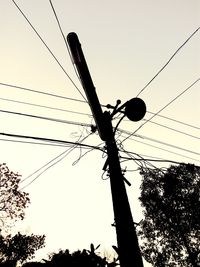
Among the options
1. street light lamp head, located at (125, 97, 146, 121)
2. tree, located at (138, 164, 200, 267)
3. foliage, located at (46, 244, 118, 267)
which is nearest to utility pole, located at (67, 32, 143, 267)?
street light lamp head, located at (125, 97, 146, 121)

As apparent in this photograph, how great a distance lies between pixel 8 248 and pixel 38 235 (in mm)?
3380

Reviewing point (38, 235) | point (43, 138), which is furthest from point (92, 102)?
point (38, 235)

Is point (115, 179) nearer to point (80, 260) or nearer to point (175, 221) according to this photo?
point (80, 260)

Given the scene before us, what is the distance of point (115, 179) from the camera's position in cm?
762

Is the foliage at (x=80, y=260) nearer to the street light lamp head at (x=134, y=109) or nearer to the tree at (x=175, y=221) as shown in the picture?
the street light lamp head at (x=134, y=109)

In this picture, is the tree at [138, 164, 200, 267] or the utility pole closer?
the utility pole

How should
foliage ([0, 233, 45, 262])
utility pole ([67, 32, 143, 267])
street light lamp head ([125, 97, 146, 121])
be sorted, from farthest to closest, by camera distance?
foliage ([0, 233, 45, 262]) → street light lamp head ([125, 97, 146, 121]) → utility pole ([67, 32, 143, 267])

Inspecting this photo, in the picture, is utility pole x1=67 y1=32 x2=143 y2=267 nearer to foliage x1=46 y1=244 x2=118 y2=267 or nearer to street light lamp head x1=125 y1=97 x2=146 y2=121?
street light lamp head x1=125 y1=97 x2=146 y2=121

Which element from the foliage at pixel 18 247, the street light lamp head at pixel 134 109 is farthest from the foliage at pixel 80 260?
the foliage at pixel 18 247

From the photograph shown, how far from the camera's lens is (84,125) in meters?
9.61

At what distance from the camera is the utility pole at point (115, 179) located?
21.4 feet

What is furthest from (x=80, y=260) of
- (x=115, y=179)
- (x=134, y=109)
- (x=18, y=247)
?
(x=18, y=247)

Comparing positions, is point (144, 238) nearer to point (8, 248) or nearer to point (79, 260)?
point (8, 248)

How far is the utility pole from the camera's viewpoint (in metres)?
6.52
